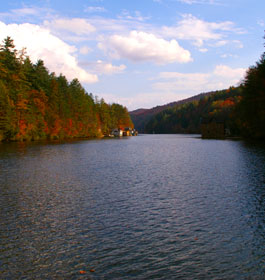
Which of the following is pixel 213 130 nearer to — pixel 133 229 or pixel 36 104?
pixel 36 104

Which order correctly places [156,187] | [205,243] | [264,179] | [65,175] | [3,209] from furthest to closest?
[65,175] < [264,179] < [156,187] < [3,209] < [205,243]

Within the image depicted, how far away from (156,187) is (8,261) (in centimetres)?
1181

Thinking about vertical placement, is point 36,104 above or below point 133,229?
above

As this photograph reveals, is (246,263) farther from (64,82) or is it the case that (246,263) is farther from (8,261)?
(64,82)

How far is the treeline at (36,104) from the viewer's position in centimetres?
6775

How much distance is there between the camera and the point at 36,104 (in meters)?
81.7

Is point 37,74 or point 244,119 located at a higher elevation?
point 37,74

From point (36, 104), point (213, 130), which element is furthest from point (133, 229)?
point (213, 130)

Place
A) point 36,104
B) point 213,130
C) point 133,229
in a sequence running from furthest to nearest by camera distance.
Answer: point 213,130, point 36,104, point 133,229

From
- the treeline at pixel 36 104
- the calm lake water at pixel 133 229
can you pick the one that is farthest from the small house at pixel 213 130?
the calm lake water at pixel 133 229

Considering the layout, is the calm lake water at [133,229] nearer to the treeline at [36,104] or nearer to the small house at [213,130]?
the treeline at [36,104]

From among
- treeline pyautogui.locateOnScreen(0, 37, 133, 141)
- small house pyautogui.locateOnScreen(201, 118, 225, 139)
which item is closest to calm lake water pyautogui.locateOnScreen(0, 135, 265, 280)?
treeline pyautogui.locateOnScreen(0, 37, 133, 141)

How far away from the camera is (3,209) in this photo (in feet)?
46.0

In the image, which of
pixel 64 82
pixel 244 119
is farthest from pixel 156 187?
pixel 64 82
